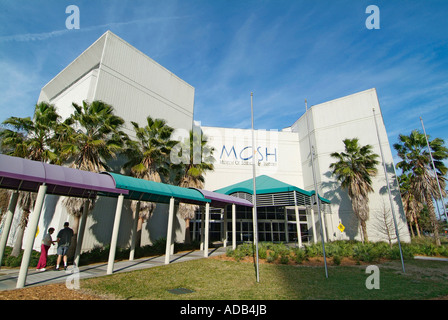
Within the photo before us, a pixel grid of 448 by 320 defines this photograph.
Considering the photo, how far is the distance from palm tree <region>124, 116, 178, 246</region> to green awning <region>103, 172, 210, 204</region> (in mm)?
3269

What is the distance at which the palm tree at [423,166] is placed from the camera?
22.1 m

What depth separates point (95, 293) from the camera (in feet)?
21.8

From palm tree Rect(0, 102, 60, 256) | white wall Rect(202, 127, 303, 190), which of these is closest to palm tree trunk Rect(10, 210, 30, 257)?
palm tree Rect(0, 102, 60, 256)

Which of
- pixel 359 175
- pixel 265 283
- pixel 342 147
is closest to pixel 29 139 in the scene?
pixel 265 283

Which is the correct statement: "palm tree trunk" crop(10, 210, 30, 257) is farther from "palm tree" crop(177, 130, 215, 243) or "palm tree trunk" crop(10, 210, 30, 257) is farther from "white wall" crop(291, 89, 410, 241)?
"white wall" crop(291, 89, 410, 241)

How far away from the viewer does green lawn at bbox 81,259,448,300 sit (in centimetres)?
689

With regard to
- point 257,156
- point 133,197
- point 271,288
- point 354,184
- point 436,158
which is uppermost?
point 257,156

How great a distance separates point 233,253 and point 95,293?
909 centimetres

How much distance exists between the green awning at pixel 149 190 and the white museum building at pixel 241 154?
18.2ft

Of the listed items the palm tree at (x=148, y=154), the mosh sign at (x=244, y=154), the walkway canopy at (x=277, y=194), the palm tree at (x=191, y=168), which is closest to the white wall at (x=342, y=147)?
the mosh sign at (x=244, y=154)

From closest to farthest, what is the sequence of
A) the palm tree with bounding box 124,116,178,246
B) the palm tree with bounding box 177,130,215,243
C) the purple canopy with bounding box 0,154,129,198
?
the purple canopy with bounding box 0,154,129,198 → the palm tree with bounding box 124,116,178,246 → the palm tree with bounding box 177,130,215,243

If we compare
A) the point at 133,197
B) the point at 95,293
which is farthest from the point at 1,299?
the point at 133,197
